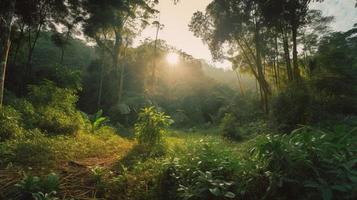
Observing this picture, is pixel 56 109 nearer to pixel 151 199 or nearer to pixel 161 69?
pixel 151 199

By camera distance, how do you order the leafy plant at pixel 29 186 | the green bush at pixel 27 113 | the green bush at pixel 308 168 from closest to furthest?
the green bush at pixel 308 168
the leafy plant at pixel 29 186
the green bush at pixel 27 113

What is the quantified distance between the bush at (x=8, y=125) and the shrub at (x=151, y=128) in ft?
11.0

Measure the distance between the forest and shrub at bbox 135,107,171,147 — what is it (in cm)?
3

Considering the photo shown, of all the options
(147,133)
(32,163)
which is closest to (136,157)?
(147,133)

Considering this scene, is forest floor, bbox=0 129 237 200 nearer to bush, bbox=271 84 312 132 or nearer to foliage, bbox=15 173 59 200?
foliage, bbox=15 173 59 200

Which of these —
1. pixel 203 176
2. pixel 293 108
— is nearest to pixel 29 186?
pixel 203 176

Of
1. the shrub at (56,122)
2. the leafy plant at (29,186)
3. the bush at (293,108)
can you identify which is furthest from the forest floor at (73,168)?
the bush at (293,108)

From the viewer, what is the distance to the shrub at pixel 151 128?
299 inches

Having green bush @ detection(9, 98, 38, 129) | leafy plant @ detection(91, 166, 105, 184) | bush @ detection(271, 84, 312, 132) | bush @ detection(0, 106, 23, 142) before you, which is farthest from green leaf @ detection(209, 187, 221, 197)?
bush @ detection(271, 84, 312, 132)

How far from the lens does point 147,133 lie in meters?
7.67

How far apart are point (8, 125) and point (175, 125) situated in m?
18.1

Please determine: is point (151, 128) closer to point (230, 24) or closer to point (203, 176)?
point (203, 176)

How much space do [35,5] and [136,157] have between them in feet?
48.3

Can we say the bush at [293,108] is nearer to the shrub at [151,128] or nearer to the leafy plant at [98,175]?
the shrub at [151,128]
